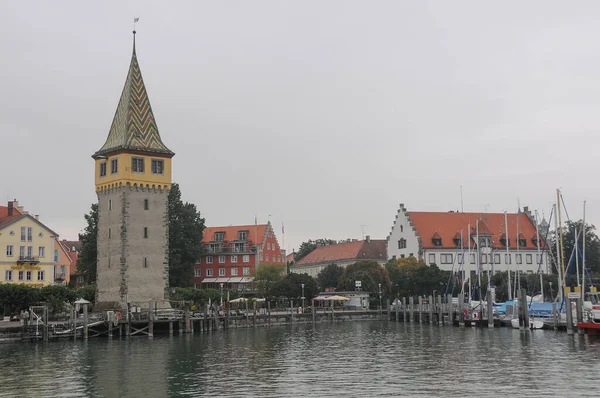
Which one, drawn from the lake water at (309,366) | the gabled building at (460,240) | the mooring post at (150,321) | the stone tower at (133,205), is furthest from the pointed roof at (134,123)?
the gabled building at (460,240)

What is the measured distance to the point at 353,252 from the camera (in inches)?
5531

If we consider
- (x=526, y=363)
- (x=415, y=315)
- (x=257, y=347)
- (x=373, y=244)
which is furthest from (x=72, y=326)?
(x=373, y=244)

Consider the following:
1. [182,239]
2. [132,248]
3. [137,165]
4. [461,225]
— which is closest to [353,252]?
[461,225]

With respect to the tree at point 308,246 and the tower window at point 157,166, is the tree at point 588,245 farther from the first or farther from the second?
the tower window at point 157,166

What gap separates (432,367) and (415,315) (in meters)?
53.5

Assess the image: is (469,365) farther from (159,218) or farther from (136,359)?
Result: (159,218)

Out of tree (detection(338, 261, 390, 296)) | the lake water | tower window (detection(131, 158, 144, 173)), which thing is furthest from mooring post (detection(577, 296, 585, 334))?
tree (detection(338, 261, 390, 296))

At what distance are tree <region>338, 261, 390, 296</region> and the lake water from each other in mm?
41730

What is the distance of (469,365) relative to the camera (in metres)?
40.6

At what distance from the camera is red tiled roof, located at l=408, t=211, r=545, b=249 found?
119m

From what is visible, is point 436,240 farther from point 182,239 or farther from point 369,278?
point 182,239

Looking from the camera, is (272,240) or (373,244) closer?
(272,240)

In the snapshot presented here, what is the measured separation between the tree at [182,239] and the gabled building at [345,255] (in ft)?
144

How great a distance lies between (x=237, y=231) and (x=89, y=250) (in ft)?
124
